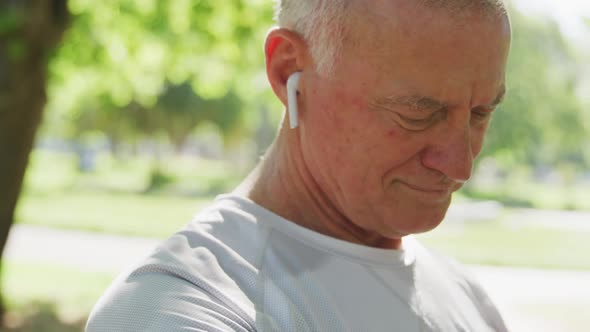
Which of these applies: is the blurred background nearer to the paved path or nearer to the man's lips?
the paved path

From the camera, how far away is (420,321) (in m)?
1.32

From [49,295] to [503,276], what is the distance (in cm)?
485

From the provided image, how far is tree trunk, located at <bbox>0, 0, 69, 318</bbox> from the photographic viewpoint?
573 cm

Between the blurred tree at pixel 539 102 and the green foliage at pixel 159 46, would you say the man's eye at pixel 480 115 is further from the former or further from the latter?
the green foliage at pixel 159 46

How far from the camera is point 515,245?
9805 millimetres

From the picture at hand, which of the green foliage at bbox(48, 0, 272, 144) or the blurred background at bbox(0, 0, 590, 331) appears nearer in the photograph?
the blurred background at bbox(0, 0, 590, 331)

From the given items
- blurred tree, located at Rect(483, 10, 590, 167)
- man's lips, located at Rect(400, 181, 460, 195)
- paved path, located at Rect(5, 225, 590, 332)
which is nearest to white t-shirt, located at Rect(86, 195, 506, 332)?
man's lips, located at Rect(400, 181, 460, 195)

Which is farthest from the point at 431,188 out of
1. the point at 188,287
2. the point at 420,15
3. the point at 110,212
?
the point at 110,212

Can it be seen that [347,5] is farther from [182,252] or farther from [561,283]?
[561,283]

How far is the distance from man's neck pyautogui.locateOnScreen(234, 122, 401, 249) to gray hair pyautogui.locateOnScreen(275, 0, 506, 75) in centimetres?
20

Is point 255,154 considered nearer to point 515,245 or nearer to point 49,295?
point 49,295

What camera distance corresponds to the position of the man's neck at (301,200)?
54.2 inches

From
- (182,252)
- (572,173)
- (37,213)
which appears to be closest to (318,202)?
(182,252)

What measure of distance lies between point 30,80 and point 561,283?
17.3 ft
